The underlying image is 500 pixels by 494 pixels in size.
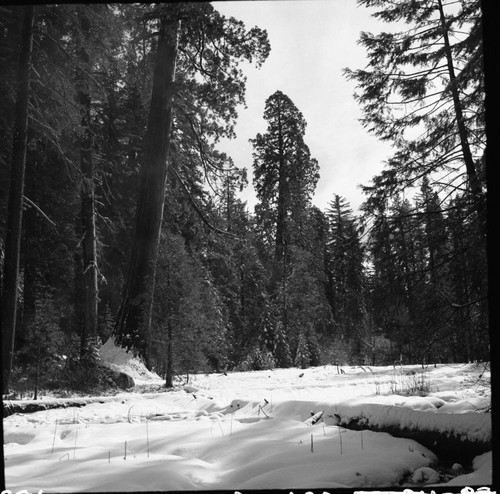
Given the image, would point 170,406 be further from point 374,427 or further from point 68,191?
point 68,191

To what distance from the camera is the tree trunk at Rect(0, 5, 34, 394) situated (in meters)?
8.27

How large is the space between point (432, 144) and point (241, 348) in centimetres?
1858

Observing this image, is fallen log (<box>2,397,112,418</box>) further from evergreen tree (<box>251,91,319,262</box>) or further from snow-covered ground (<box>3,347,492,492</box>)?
evergreen tree (<box>251,91,319,262</box>)

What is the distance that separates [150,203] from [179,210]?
5.40 m

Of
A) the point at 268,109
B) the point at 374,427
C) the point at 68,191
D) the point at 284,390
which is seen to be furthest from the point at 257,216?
the point at 374,427

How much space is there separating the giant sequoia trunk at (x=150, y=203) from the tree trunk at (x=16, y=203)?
223cm

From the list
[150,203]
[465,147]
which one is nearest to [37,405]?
[150,203]

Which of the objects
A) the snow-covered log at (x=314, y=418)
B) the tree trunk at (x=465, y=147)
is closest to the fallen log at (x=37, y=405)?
the snow-covered log at (x=314, y=418)

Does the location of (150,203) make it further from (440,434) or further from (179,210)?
(440,434)

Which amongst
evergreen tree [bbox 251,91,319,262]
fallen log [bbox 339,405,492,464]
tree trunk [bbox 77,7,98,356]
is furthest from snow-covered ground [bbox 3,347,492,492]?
evergreen tree [bbox 251,91,319,262]

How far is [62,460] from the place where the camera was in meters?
3.08

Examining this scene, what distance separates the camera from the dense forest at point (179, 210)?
4.72 metres

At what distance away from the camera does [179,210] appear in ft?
51.4

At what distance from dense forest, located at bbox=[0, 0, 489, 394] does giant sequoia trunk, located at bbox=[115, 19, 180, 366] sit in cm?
4
